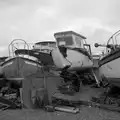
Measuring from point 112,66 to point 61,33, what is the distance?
4.30 metres

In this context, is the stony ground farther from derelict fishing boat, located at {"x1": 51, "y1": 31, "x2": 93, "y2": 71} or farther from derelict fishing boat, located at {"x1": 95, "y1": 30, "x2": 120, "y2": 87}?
derelict fishing boat, located at {"x1": 51, "y1": 31, "x2": 93, "y2": 71}

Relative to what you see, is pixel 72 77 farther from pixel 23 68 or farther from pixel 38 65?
pixel 23 68

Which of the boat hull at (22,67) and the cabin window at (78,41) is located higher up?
the cabin window at (78,41)

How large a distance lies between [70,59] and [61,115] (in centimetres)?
321

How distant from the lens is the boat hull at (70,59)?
7354 millimetres

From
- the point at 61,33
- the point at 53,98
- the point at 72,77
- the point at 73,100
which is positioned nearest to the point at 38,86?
the point at 53,98

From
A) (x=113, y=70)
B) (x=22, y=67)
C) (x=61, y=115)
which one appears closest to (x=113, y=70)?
(x=113, y=70)

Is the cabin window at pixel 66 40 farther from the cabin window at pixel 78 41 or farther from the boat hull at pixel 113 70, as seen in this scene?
the boat hull at pixel 113 70

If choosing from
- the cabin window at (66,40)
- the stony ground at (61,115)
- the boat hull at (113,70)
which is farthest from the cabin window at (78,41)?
the stony ground at (61,115)

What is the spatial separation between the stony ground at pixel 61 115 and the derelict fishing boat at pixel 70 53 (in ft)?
8.36

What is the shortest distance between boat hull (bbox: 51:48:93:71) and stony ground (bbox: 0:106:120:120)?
246 cm

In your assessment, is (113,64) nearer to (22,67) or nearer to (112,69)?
(112,69)

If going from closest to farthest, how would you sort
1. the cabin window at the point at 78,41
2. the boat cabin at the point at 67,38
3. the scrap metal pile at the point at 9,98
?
the scrap metal pile at the point at 9,98, the boat cabin at the point at 67,38, the cabin window at the point at 78,41

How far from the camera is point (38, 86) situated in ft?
20.3
